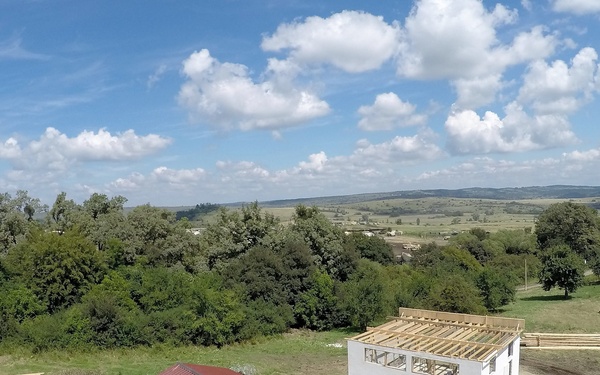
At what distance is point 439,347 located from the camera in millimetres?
19922

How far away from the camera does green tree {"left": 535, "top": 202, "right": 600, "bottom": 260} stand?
63344 millimetres

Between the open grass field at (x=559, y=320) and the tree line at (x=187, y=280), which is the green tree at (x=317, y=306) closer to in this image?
the tree line at (x=187, y=280)

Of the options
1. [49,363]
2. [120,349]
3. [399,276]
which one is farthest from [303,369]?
[399,276]

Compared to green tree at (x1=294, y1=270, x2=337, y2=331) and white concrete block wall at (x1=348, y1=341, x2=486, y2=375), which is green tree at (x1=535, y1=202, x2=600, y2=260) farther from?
white concrete block wall at (x1=348, y1=341, x2=486, y2=375)

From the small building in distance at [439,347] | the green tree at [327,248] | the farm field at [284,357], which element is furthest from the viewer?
the green tree at [327,248]

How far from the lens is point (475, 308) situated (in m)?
33.2

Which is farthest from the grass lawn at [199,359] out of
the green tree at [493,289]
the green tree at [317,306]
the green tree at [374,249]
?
the green tree at [374,249]

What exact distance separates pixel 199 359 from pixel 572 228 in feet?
Result: 180

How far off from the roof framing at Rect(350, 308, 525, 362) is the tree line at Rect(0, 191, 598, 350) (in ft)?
31.8

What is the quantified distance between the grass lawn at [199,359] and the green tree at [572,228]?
145ft

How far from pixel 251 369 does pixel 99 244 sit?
80.1 feet

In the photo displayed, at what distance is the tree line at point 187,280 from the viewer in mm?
32688

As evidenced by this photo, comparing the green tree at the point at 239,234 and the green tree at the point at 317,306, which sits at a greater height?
the green tree at the point at 239,234

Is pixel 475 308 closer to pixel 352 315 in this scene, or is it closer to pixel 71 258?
pixel 352 315
